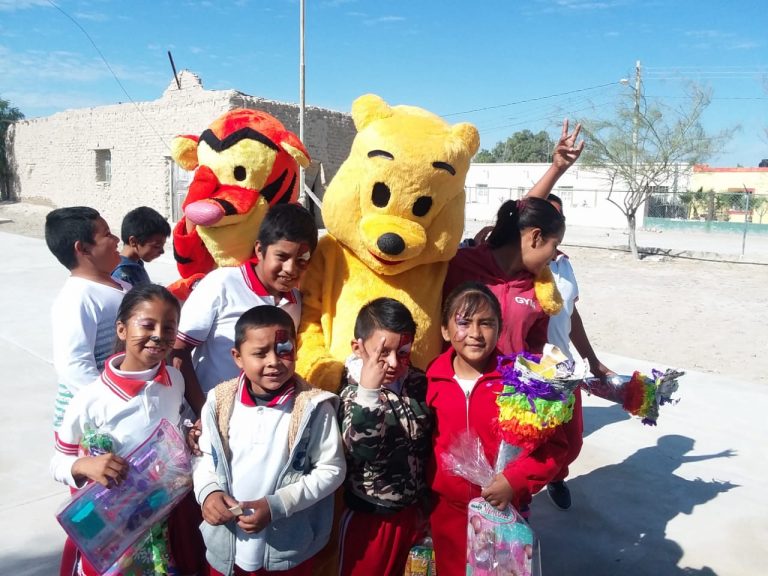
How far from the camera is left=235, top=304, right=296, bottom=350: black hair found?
2027 millimetres

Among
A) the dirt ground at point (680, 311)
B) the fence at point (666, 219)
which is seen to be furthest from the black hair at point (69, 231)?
the fence at point (666, 219)

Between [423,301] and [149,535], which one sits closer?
[149,535]

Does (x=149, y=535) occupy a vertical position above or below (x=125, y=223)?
below

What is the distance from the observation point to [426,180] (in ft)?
8.00

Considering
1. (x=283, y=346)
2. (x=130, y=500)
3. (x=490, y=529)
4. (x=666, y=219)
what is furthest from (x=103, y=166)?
(x=666, y=219)

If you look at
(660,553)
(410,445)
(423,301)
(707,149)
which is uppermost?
(707,149)

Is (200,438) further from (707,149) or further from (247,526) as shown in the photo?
(707,149)

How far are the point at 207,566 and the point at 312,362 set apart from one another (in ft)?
2.98

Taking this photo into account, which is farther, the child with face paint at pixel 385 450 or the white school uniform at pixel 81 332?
the white school uniform at pixel 81 332

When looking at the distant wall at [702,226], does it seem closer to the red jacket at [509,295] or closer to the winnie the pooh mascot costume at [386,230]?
the red jacket at [509,295]

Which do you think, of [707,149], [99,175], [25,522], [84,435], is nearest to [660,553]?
[84,435]

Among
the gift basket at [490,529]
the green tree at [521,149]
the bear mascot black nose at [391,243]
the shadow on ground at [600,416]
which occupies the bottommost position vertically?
the shadow on ground at [600,416]

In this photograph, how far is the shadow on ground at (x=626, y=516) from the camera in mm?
3102

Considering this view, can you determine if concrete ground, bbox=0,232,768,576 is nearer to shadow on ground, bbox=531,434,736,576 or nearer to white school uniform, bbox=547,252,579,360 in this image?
shadow on ground, bbox=531,434,736,576
